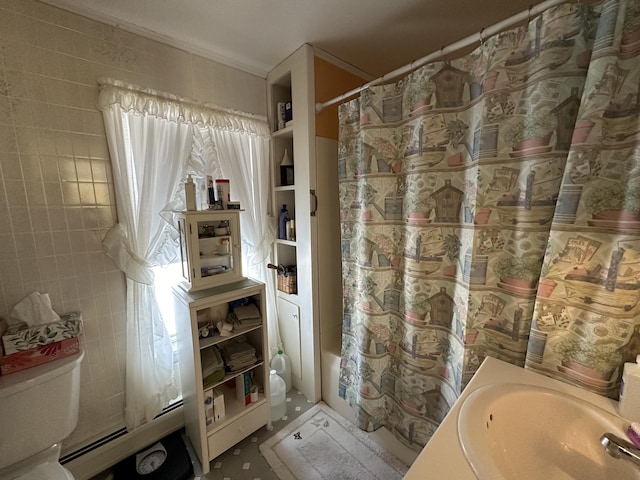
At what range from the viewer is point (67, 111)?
3.66 feet

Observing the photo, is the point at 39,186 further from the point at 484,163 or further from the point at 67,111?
the point at 484,163

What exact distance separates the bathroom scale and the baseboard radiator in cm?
4

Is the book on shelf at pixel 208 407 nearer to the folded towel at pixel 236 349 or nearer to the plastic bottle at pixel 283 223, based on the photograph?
the folded towel at pixel 236 349

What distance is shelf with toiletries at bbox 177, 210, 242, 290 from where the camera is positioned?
126 centimetres

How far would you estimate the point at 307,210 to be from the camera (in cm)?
156

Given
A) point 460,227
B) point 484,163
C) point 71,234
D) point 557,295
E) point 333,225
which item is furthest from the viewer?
point 333,225

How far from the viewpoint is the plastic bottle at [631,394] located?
64 cm

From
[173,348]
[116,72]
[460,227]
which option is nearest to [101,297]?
[173,348]

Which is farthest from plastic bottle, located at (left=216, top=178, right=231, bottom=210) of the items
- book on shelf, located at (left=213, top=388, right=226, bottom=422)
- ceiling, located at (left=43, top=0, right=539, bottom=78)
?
book on shelf, located at (left=213, top=388, right=226, bottom=422)

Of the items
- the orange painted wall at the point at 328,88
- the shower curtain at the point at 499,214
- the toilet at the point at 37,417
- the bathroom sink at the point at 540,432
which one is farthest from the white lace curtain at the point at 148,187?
the bathroom sink at the point at 540,432

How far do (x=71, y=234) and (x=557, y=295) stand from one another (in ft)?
6.30

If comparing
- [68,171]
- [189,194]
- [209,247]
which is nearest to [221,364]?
[209,247]

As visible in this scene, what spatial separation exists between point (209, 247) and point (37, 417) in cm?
90

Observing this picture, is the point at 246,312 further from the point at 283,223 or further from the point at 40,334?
the point at 40,334
